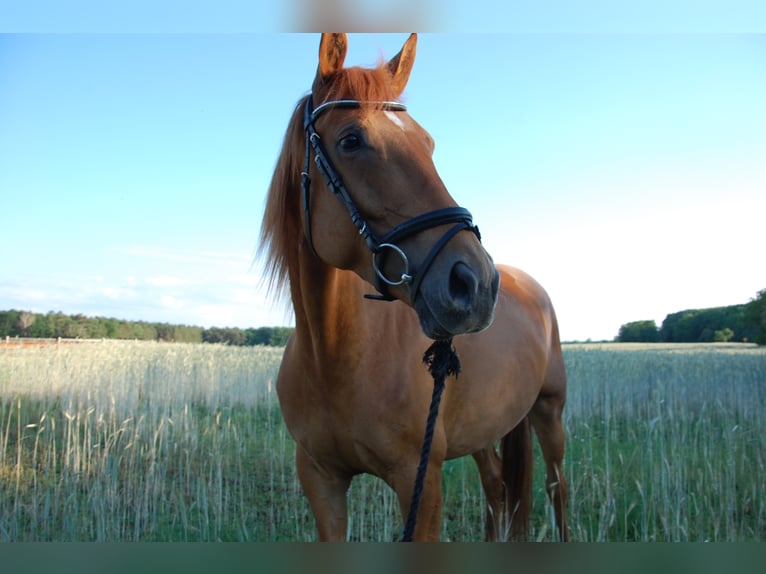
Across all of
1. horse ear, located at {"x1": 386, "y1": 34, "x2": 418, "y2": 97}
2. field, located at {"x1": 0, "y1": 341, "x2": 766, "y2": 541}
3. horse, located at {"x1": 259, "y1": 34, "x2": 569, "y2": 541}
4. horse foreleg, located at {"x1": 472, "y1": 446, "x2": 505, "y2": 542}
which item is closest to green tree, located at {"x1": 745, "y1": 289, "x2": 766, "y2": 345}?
field, located at {"x1": 0, "y1": 341, "x2": 766, "y2": 541}

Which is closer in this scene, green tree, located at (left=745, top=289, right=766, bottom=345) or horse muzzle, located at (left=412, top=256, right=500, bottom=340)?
horse muzzle, located at (left=412, top=256, right=500, bottom=340)

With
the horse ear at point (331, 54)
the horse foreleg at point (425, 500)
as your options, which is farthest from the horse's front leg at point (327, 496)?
the horse ear at point (331, 54)

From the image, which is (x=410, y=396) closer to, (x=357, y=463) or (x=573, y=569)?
(x=357, y=463)

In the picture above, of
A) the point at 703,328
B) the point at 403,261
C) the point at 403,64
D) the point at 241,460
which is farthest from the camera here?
the point at 241,460

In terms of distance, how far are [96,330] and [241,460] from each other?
1.83m

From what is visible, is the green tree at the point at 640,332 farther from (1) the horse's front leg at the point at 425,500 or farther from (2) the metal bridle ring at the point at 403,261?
(2) the metal bridle ring at the point at 403,261

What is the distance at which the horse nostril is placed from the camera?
1.38 meters

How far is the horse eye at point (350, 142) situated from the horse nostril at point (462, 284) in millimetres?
585

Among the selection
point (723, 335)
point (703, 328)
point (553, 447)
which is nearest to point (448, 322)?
point (553, 447)

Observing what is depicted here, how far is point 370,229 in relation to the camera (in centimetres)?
165

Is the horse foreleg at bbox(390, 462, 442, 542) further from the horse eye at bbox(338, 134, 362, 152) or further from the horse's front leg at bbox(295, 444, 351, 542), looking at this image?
the horse eye at bbox(338, 134, 362, 152)

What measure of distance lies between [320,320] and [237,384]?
5.15m

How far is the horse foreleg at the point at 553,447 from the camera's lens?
365 cm

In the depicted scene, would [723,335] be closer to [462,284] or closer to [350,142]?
[462,284]
